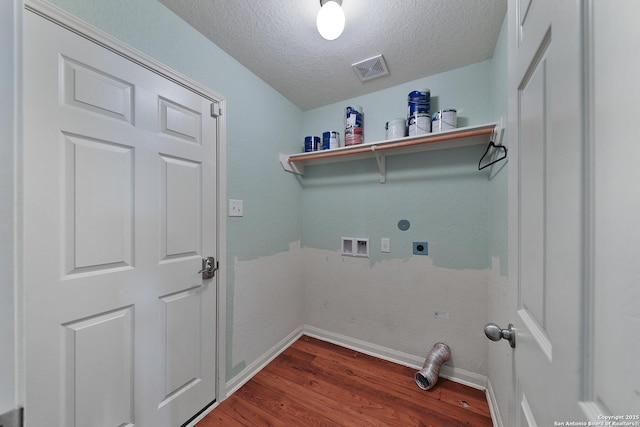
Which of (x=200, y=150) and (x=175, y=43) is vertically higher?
(x=175, y=43)

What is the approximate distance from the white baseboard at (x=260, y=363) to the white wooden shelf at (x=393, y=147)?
5.00ft

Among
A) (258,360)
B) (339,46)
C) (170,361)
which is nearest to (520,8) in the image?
(339,46)

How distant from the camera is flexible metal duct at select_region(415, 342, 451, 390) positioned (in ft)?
4.98

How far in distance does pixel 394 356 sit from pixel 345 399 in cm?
59

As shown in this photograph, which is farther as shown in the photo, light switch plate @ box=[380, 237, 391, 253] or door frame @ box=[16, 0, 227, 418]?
light switch plate @ box=[380, 237, 391, 253]

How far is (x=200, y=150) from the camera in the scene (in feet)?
4.35

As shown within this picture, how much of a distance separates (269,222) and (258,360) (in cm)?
106

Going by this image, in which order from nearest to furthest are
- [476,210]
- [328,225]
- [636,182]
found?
[636,182], [476,210], [328,225]

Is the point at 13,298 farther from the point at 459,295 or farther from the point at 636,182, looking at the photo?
the point at 459,295

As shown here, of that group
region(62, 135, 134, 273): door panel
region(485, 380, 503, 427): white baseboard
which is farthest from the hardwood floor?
region(62, 135, 134, 273): door panel

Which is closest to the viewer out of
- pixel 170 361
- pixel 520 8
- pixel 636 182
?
pixel 636 182

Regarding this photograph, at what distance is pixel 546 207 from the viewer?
1.51 feet

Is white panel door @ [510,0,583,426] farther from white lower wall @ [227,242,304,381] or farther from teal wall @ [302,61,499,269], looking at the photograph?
white lower wall @ [227,242,304,381]

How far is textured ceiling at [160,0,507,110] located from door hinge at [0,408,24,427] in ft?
5.20
